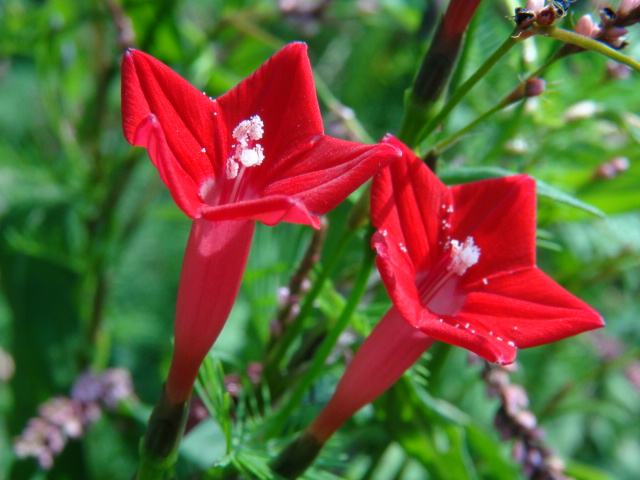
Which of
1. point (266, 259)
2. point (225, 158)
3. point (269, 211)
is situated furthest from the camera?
point (266, 259)

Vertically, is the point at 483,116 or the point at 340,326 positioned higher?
the point at 483,116

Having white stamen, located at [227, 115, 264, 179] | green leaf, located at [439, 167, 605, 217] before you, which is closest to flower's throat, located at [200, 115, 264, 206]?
white stamen, located at [227, 115, 264, 179]

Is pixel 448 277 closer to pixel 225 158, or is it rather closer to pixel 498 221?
pixel 498 221

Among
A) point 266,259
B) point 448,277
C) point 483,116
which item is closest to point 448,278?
point 448,277

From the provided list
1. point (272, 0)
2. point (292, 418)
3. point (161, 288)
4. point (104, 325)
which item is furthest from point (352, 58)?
point (292, 418)

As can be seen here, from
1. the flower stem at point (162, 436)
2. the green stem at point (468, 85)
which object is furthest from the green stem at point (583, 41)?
the flower stem at point (162, 436)

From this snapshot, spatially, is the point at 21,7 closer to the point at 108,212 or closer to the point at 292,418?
the point at 108,212
